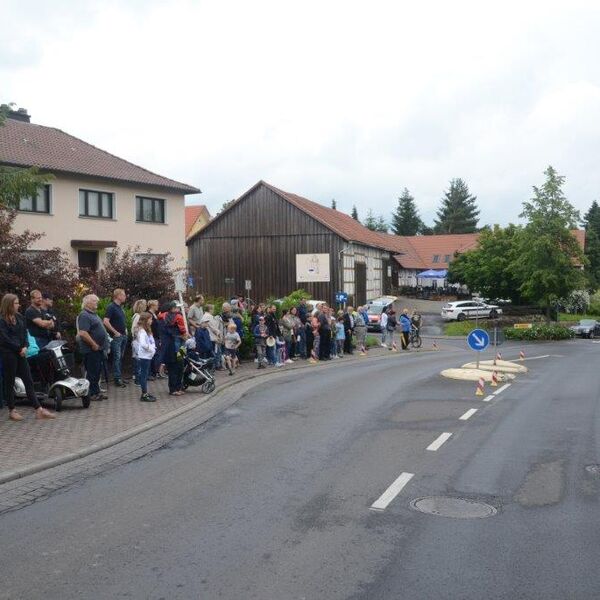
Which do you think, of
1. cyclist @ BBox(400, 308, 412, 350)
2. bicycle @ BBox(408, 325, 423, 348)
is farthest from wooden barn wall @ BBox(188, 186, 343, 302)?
cyclist @ BBox(400, 308, 412, 350)

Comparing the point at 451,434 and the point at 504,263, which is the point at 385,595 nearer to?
the point at 451,434

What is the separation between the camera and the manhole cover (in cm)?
677

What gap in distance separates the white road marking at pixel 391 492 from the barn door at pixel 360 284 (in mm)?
43388

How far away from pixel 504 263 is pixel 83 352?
49315 mm

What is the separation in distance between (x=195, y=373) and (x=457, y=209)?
11438 cm

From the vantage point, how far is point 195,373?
14.2m

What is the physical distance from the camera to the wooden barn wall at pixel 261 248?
49125 mm

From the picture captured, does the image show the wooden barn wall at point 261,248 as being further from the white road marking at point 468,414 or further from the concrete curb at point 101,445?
the white road marking at point 468,414

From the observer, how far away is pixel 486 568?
541 cm

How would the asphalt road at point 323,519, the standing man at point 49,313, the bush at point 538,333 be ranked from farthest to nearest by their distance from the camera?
the bush at point 538,333, the standing man at point 49,313, the asphalt road at point 323,519

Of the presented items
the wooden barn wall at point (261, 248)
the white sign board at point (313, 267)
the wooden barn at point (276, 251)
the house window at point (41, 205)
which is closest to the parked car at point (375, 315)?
the wooden barn at point (276, 251)

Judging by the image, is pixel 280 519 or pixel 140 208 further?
pixel 140 208

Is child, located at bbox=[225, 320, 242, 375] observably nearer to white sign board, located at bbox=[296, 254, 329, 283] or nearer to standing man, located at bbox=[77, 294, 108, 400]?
standing man, located at bbox=[77, 294, 108, 400]

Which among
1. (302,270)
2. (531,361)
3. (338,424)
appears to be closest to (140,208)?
(302,270)
